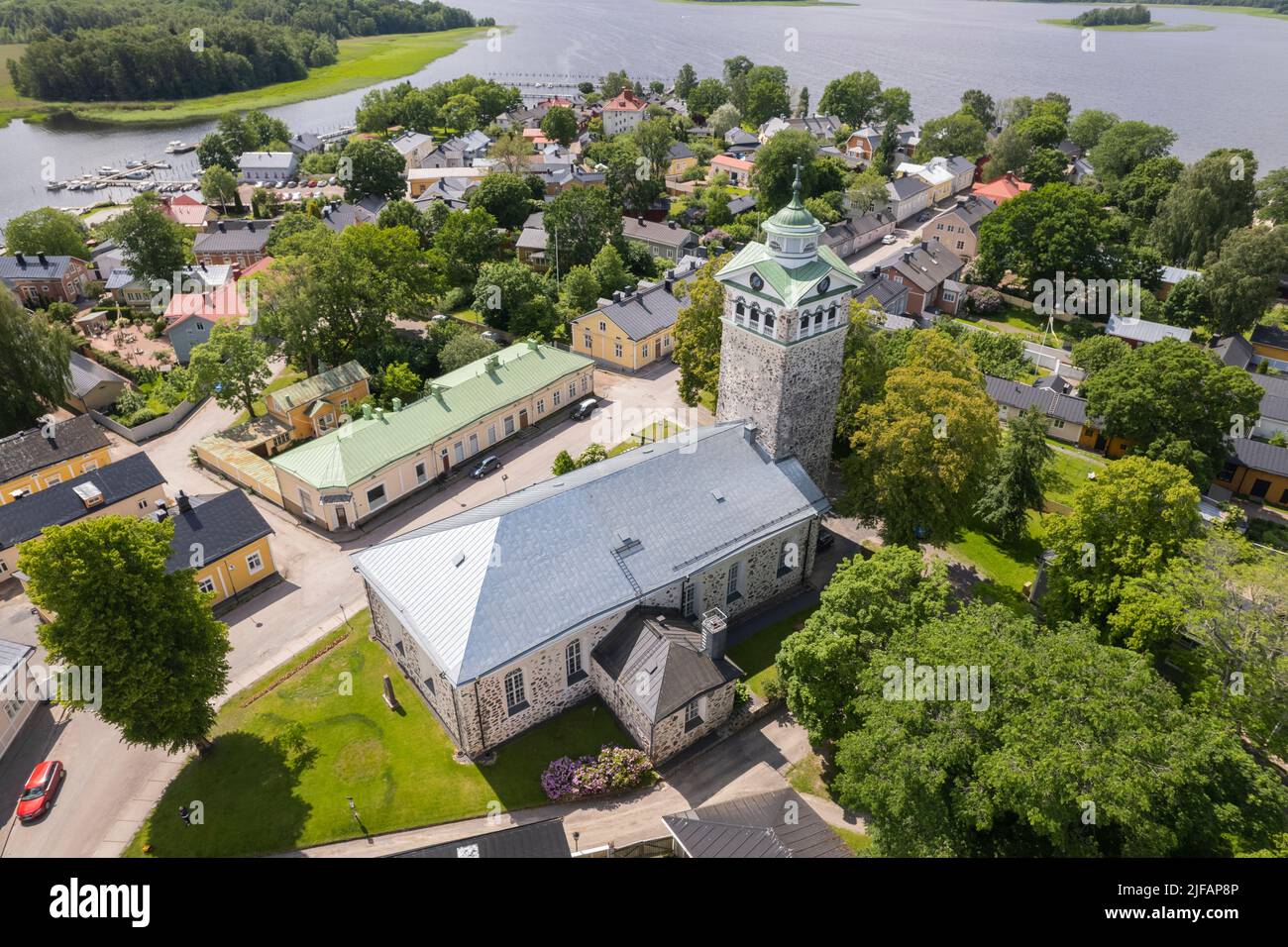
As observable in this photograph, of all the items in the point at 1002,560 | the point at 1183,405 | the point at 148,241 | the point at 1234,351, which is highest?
the point at 148,241

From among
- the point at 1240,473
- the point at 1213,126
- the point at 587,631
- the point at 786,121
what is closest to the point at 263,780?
the point at 587,631

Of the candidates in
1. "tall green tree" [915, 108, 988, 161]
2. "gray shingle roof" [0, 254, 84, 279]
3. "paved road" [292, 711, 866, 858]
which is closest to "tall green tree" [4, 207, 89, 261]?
"gray shingle roof" [0, 254, 84, 279]

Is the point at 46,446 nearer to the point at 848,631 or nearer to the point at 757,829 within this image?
the point at 757,829

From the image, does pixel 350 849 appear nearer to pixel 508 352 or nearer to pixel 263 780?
pixel 263 780

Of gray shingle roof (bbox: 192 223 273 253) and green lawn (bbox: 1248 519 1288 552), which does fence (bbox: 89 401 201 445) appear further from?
green lawn (bbox: 1248 519 1288 552)

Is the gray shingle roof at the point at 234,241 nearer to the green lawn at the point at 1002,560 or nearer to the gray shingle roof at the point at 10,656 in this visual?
the gray shingle roof at the point at 10,656

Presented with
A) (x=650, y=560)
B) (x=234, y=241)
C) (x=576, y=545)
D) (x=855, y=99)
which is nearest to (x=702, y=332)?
(x=650, y=560)
